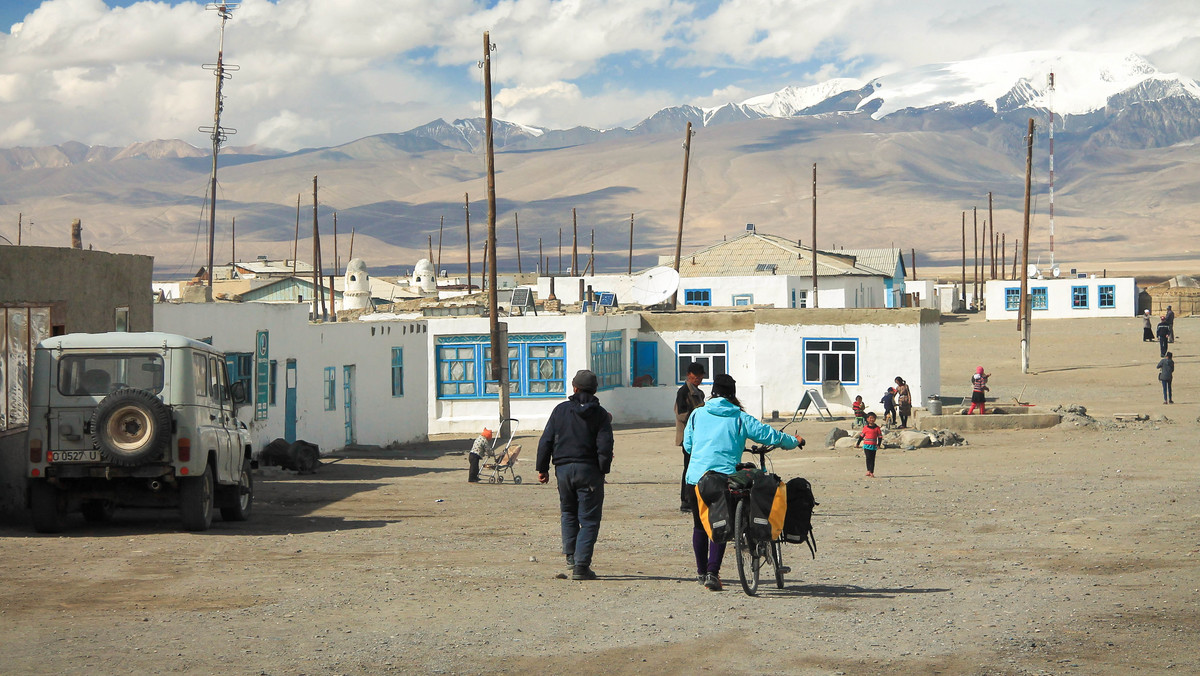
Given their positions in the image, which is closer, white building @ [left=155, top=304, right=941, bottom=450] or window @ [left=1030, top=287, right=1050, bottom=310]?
white building @ [left=155, top=304, right=941, bottom=450]

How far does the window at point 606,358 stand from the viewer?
39.9 meters

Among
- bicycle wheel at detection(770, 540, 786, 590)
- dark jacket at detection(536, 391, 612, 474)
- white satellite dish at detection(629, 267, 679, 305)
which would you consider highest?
white satellite dish at detection(629, 267, 679, 305)

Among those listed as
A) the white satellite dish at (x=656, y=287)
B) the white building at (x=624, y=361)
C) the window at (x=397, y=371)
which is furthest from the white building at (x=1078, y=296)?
the window at (x=397, y=371)

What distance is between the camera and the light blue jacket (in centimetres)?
1061

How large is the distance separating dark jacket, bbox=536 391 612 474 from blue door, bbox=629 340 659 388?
3109 centimetres

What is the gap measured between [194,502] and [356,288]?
5054 centimetres

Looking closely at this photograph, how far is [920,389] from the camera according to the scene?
3966 cm

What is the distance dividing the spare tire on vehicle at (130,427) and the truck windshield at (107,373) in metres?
0.47

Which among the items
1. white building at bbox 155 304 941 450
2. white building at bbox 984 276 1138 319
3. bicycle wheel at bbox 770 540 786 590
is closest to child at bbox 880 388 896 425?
white building at bbox 155 304 941 450

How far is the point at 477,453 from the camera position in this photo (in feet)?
75.5

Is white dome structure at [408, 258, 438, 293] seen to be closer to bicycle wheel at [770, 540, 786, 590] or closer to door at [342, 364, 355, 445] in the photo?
door at [342, 364, 355, 445]

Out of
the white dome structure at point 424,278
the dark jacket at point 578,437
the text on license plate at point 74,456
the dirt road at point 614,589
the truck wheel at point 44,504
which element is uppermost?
the white dome structure at point 424,278

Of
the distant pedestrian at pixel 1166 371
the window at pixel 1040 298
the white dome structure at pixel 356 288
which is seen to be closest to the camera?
the distant pedestrian at pixel 1166 371

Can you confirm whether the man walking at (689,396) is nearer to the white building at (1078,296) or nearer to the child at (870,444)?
the child at (870,444)
